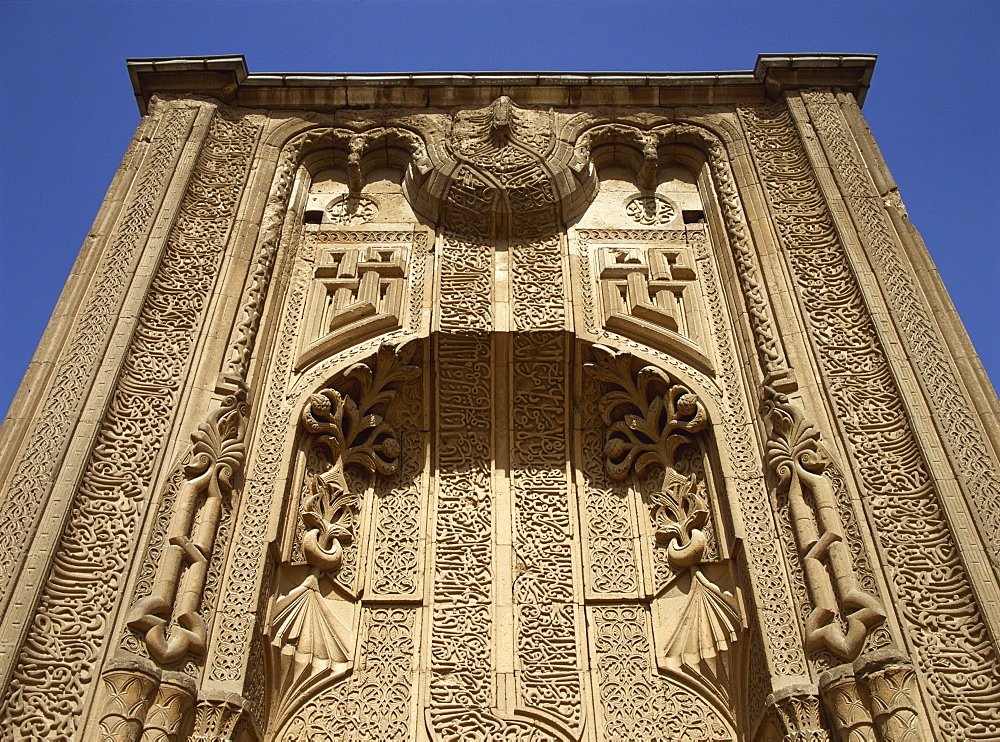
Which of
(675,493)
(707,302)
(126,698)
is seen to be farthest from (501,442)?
(126,698)

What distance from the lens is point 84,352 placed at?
654 centimetres

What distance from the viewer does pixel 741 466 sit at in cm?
651

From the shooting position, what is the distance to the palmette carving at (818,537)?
5293 millimetres

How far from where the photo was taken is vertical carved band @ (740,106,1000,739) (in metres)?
5.06

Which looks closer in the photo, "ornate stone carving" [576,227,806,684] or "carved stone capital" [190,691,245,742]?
"carved stone capital" [190,691,245,742]

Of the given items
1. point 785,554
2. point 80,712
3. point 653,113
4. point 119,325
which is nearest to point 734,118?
point 653,113

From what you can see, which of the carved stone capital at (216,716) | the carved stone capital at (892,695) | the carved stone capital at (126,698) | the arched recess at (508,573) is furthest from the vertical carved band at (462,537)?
the carved stone capital at (892,695)

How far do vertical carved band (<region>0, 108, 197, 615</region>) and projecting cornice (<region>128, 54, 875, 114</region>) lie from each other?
19.9 inches

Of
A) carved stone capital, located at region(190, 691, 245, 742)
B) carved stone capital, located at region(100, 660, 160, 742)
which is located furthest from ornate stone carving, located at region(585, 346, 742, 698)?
carved stone capital, located at region(100, 660, 160, 742)

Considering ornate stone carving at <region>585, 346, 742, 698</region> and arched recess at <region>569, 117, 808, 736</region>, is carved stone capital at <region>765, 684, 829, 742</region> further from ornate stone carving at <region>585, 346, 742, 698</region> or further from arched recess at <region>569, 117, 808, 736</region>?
ornate stone carving at <region>585, 346, 742, 698</region>

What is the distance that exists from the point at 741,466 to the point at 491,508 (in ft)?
5.76

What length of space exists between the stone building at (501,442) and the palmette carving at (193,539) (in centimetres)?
2

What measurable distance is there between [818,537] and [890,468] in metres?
0.68

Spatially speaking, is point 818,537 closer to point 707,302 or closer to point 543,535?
point 543,535
